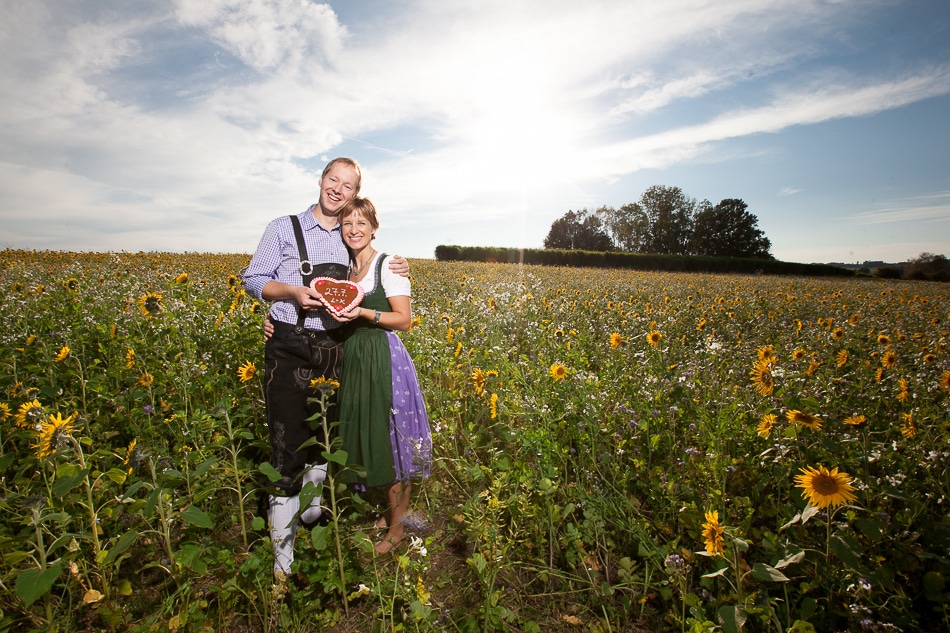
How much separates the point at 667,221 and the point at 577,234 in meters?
14.4

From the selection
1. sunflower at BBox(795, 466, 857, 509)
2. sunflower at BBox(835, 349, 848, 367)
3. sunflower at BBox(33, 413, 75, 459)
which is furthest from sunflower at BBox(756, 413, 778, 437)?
sunflower at BBox(33, 413, 75, 459)

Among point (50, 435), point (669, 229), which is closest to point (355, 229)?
point (50, 435)

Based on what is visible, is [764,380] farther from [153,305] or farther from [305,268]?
[153,305]

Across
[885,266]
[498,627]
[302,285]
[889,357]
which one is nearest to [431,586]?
[498,627]

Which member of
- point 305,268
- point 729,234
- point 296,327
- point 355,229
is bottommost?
point 296,327

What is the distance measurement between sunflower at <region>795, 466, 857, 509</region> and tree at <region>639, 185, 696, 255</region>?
71181 mm

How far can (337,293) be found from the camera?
2.34 metres

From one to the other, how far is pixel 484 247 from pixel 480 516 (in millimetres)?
44639

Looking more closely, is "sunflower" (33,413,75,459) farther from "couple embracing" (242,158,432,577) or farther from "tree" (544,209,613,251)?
"tree" (544,209,613,251)

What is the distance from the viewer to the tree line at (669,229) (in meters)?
64.8

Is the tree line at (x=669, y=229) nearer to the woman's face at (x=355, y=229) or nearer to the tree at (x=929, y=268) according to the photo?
the tree at (x=929, y=268)

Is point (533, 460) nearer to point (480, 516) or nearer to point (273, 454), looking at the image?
point (480, 516)

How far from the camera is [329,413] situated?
254cm

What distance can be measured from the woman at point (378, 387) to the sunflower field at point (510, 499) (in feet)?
0.57
